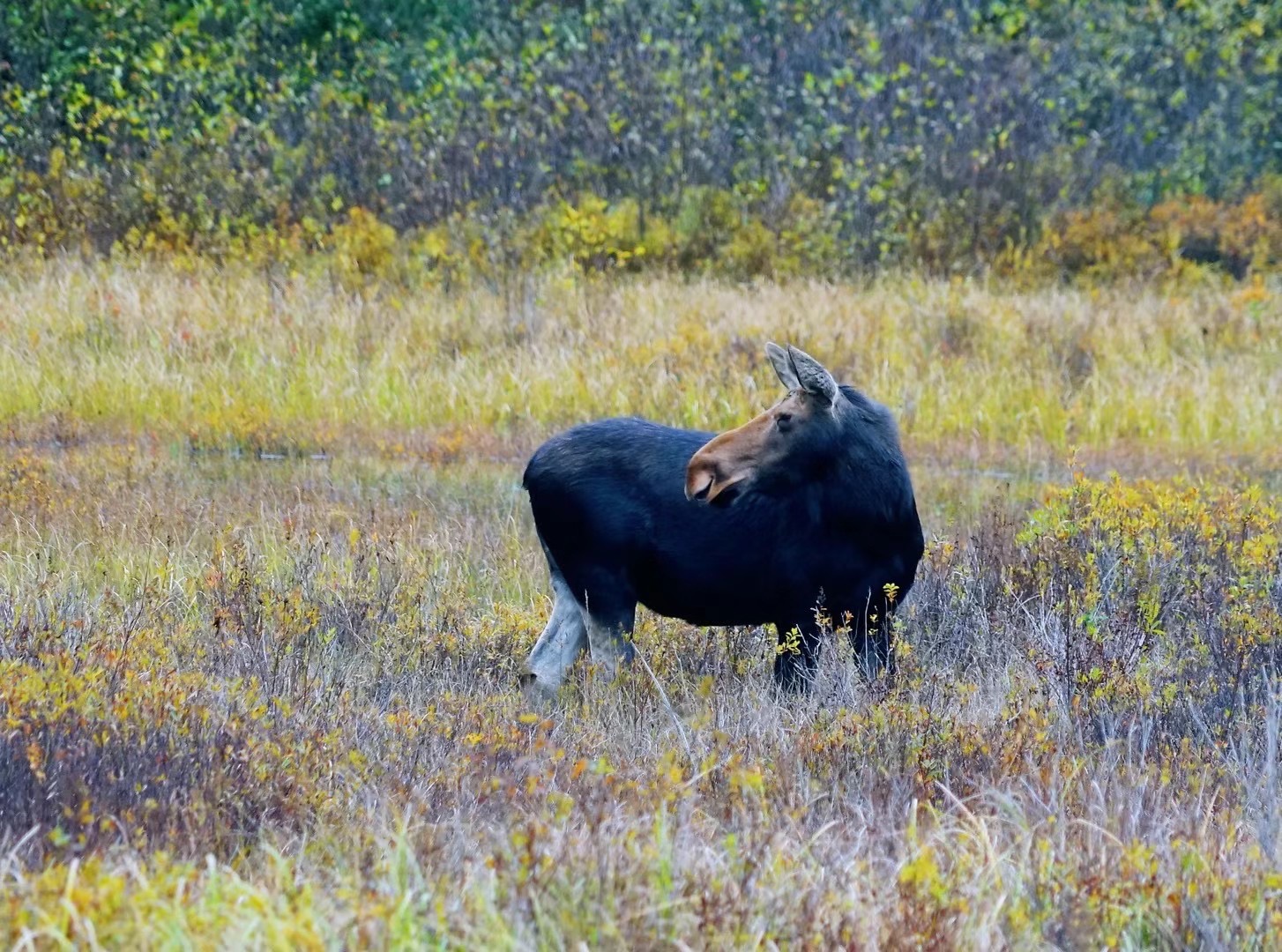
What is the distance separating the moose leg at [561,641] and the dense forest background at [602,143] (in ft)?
34.3

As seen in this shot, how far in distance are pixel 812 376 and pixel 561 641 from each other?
1.36 metres

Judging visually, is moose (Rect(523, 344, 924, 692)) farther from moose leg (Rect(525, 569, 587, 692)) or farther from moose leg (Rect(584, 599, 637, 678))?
moose leg (Rect(525, 569, 587, 692))

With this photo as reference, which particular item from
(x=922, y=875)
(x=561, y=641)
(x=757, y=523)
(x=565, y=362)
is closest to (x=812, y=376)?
(x=757, y=523)

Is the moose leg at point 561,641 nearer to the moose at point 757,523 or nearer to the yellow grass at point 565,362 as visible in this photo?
the moose at point 757,523

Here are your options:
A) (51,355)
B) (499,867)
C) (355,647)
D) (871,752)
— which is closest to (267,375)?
(51,355)

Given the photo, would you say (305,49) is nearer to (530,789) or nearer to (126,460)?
→ (126,460)

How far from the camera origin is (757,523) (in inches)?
227

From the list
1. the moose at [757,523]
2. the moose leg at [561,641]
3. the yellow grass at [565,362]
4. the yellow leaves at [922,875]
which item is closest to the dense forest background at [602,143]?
the yellow grass at [565,362]

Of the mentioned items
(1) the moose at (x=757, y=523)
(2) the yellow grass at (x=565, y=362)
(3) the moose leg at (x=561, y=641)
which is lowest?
(2) the yellow grass at (x=565, y=362)

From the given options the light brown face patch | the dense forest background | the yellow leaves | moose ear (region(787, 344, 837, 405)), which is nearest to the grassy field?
the yellow leaves

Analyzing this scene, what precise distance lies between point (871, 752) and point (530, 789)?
123cm

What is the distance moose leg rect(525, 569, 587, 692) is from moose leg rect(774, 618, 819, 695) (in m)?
0.71

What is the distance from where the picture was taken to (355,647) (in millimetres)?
6516

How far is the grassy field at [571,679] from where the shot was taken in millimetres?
3543
